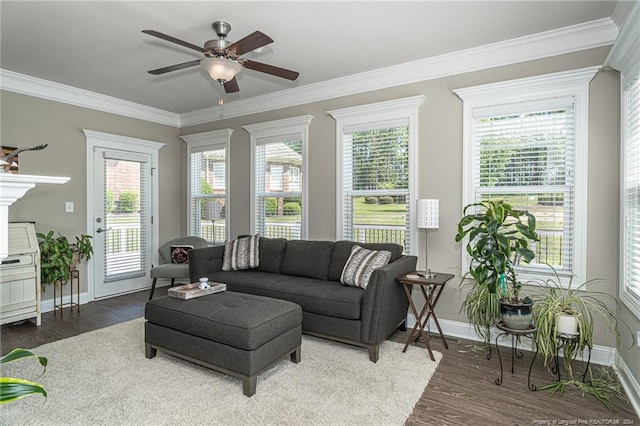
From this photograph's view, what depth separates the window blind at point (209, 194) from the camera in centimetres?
554

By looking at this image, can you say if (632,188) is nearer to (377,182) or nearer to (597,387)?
(597,387)

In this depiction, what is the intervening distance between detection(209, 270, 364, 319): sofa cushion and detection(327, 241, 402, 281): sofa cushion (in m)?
0.13

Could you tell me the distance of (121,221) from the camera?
5285 mm

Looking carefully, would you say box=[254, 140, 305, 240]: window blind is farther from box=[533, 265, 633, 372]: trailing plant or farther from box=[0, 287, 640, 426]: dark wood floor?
box=[533, 265, 633, 372]: trailing plant

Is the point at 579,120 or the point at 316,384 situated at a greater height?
the point at 579,120

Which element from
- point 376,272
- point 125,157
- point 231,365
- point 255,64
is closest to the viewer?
point 231,365

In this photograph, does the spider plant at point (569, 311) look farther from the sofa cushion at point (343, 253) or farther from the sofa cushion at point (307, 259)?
the sofa cushion at point (307, 259)

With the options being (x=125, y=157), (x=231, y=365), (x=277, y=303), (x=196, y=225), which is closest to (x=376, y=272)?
(x=277, y=303)

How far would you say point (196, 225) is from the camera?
19.4 ft

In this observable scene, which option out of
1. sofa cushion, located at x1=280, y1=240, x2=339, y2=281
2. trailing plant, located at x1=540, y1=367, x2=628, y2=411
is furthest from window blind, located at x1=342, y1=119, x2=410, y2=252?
trailing plant, located at x1=540, y1=367, x2=628, y2=411

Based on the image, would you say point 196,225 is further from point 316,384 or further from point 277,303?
point 316,384

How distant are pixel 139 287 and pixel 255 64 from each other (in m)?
4.23

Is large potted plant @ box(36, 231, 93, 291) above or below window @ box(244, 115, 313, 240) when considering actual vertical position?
below

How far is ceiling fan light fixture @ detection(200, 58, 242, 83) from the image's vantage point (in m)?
2.63
